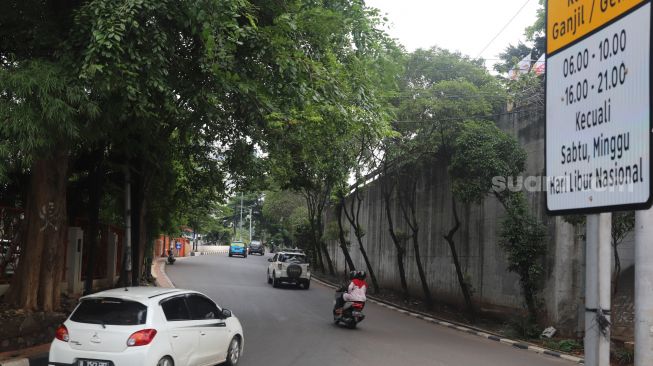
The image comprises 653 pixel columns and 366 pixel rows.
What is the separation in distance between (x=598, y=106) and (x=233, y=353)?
8769mm

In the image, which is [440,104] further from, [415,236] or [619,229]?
[415,236]

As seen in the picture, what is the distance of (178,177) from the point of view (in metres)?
20.9

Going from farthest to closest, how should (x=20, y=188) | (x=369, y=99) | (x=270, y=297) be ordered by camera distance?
(x=270, y=297) → (x=20, y=188) → (x=369, y=99)


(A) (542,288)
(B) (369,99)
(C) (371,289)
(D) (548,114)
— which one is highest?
(B) (369,99)

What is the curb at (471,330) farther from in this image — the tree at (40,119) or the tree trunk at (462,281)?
the tree at (40,119)

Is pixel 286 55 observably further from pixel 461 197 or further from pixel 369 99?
pixel 461 197

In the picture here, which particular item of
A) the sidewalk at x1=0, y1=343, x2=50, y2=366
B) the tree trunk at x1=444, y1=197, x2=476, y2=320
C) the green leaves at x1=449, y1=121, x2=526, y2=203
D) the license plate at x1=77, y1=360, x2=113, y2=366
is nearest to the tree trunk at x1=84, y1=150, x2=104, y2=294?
the sidewalk at x1=0, y1=343, x2=50, y2=366

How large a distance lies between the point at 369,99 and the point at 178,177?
36.8 ft

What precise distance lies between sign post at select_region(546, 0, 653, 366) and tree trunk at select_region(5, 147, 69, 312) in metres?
9.79

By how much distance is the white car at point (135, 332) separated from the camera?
23.8 feet

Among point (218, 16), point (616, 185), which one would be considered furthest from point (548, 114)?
point (218, 16)

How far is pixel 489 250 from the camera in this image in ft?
61.6

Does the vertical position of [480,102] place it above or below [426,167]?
above

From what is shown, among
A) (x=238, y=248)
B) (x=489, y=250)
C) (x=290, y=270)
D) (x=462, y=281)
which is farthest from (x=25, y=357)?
(x=238, y=248)
